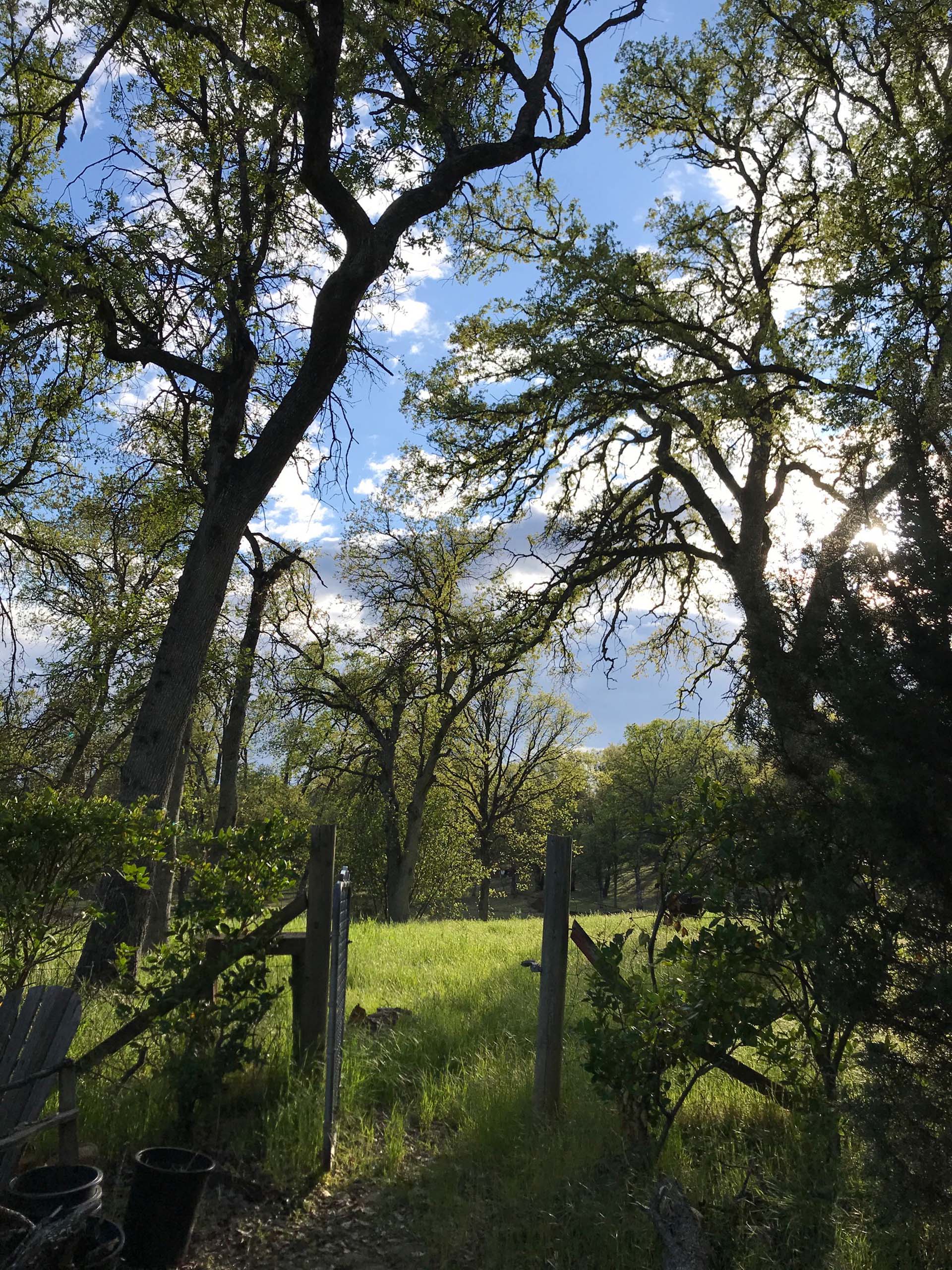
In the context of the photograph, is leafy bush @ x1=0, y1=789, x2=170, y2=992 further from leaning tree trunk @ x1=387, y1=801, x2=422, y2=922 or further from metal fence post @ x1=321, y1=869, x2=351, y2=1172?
leaning tree trunk @ x1=387, y1=801, x2=422, y2=922

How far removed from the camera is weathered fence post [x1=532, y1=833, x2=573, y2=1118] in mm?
5383

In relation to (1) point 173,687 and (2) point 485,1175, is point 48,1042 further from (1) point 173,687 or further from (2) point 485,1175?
(1) point 173,687

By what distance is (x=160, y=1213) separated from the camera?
3824mm

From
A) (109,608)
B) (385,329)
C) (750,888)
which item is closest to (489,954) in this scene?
(750,888)

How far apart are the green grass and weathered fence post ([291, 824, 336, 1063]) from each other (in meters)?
0.22

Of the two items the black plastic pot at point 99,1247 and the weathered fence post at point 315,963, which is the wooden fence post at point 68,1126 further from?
the weathered fence post at point 315,963

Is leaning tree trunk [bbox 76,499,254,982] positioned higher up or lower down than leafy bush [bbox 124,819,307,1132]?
higher up

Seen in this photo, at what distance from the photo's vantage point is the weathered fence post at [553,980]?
17.7 ft

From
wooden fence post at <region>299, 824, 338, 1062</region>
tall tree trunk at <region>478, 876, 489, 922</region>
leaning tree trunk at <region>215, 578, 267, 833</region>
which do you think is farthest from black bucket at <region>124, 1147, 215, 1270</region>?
tall tree trunk at <region>478, 876, 489, 922</region>

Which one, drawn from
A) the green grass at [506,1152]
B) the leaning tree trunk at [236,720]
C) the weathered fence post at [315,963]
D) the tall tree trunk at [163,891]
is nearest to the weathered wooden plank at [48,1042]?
the green grass at [506,1152]

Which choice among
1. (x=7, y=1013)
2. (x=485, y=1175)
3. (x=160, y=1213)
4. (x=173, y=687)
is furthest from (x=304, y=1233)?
(x=173, y=687)

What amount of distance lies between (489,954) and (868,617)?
923 cm

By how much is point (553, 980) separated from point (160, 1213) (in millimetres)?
2652

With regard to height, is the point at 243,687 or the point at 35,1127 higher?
the point at 243,687
